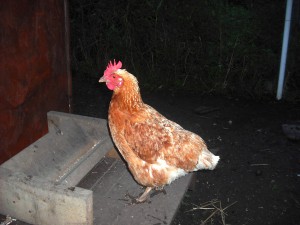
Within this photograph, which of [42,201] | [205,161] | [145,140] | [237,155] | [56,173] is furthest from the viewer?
[237,155]

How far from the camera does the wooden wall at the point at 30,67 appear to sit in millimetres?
2527

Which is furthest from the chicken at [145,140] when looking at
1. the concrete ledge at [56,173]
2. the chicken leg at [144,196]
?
the concrete ledge at [56,173]

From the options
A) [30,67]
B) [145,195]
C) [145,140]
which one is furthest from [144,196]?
[30,67]

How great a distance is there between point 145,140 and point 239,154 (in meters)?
1.78

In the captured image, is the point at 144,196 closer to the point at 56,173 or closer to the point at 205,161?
the point at 205,161

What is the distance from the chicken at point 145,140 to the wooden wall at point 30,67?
721mm

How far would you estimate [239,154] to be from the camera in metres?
3.87

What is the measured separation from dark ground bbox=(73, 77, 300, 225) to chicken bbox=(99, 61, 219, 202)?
60cm

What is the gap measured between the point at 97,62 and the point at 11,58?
3.79 meters

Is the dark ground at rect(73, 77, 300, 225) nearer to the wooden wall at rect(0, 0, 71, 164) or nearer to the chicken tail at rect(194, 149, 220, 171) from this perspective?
the chicken tail at rect(194, 149, 220, 171)

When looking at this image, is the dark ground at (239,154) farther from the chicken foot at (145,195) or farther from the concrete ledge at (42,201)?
the concrete ledge at (42,201)

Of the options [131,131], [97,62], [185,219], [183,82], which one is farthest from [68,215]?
[97,62]

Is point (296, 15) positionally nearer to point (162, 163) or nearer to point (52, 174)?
point (162, 163)

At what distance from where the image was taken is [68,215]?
217 cm
